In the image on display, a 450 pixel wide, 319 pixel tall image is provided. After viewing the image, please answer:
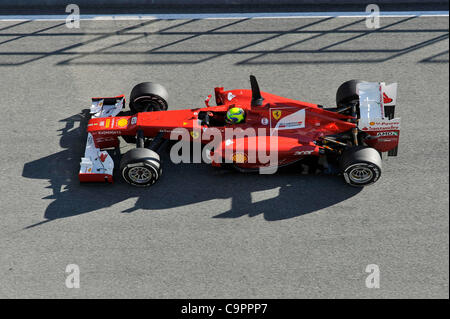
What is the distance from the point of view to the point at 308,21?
14.0 meters

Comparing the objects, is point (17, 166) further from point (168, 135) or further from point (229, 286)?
point (229, 286)

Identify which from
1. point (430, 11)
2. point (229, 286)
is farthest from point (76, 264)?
point (430, 11)

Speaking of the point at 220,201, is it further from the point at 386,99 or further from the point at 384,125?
the point at 386,99

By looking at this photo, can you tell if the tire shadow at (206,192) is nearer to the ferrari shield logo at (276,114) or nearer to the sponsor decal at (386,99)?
the ferrari shield logo at (276,114)

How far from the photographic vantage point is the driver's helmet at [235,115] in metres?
9.58

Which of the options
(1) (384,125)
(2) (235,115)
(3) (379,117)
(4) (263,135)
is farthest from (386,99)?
(2) (235,115)

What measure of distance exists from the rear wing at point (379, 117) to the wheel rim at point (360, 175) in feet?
2.23

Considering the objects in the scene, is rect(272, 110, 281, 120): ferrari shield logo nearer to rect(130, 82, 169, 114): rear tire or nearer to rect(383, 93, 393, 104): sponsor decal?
rect(383, 93, 393, 104): sponsor decal

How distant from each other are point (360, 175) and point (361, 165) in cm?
41

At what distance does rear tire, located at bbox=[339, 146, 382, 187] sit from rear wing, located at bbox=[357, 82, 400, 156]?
16.6 inches

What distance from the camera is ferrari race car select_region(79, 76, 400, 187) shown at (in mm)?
9312

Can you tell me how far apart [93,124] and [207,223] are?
3.18 metres

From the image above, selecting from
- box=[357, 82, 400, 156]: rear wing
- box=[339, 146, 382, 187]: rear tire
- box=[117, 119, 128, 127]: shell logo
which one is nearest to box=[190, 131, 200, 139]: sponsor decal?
box=[117, 119, 128, 127]: shell logo
